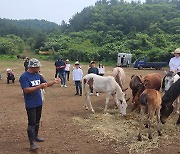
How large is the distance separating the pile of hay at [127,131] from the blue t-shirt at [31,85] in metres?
1.94

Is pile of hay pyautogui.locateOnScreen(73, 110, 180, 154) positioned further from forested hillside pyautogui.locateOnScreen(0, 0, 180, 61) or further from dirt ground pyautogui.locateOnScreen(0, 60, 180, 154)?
forested hillside pyautogui.locateOnScreen(0, 0, 180, 61)

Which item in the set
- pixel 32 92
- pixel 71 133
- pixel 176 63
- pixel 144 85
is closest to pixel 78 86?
pixel 144 85

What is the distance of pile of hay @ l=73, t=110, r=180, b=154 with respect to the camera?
609cm

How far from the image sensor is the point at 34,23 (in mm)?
178750

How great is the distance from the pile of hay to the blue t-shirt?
1.94m

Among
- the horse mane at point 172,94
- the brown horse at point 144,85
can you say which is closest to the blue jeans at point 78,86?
the brown horse at point 144,85

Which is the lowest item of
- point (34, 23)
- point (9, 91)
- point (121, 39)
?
point (9, 91)

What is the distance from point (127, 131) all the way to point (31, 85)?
9.61 ft

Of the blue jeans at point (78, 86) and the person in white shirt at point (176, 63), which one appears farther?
the blue jeans at point (78, 86)

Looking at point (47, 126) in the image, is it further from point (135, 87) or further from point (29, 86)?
point (135, 87)

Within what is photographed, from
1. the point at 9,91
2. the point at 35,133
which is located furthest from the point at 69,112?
the point at 9,91

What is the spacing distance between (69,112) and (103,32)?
5288 centimetres

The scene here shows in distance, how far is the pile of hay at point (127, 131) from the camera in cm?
609

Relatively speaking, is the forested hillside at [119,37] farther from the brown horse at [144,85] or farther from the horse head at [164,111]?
the horse head at [164,111]
